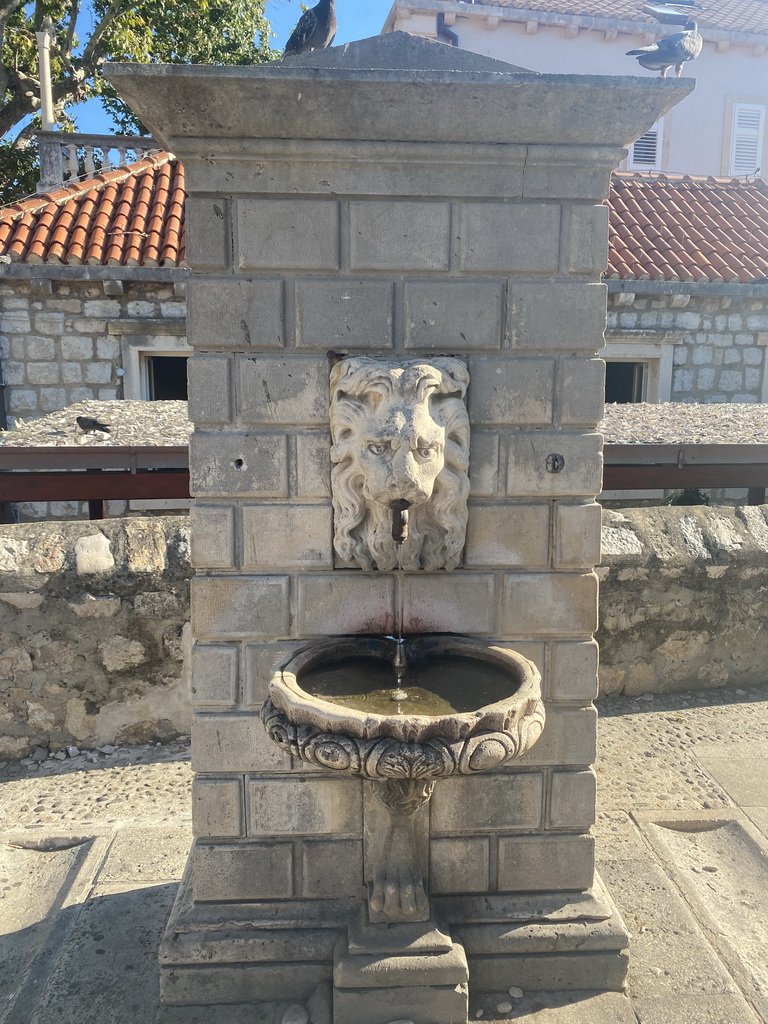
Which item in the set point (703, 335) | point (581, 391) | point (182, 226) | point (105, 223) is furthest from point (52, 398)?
point (703, 335)

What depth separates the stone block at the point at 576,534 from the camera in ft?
8.69

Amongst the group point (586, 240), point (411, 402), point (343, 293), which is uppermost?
point (586, 240)

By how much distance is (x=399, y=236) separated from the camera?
2.47 metres

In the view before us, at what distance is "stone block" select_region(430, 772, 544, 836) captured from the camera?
271 centimetres

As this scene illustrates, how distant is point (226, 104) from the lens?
229cm

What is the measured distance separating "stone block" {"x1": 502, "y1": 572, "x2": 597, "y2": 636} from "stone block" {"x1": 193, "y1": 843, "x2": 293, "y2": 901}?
44.6 inches

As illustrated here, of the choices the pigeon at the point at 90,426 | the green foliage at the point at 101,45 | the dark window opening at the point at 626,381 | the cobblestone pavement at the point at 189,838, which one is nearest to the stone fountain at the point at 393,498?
the cobblestone pavement at the point at 189,838

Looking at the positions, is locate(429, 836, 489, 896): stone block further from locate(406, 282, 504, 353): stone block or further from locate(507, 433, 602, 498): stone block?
locate(406, 282, 504, 353): stone block

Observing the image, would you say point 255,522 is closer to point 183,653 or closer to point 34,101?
point 183,653

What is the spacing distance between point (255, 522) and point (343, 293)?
0.81 meters

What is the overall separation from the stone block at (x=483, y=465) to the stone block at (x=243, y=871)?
1.41 m

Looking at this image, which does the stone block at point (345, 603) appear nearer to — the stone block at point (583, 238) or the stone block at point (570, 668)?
the stone block at point (570, 668)

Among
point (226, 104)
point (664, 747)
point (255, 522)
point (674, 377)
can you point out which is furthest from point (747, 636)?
point (674, 377)

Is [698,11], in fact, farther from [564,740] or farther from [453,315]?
[564,740]
